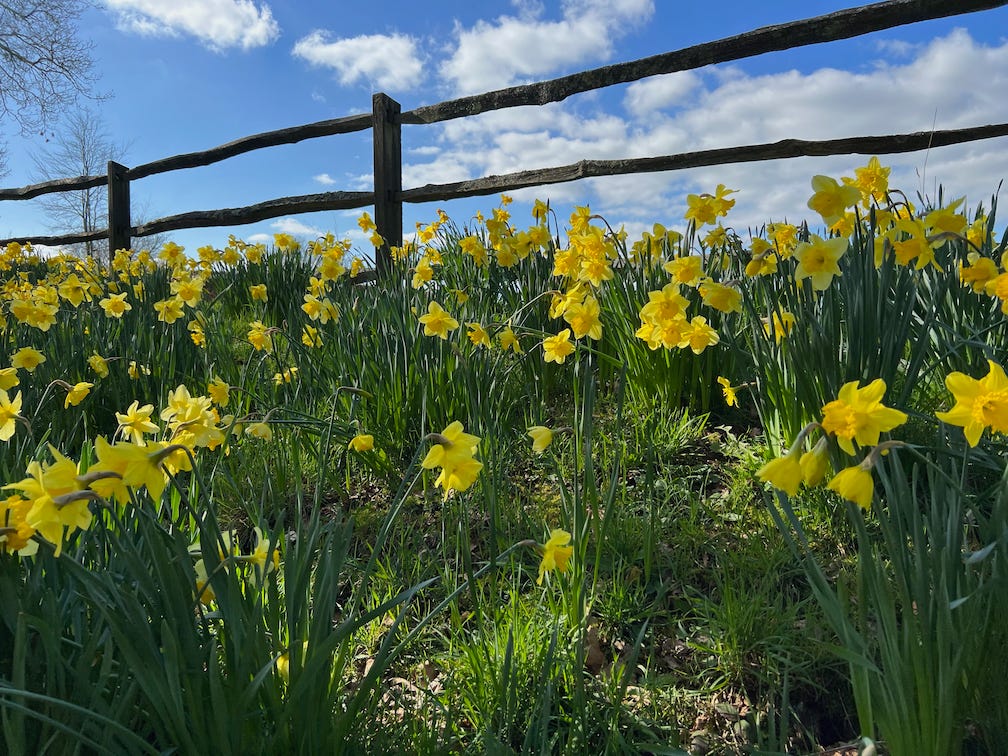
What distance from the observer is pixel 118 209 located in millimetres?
8719

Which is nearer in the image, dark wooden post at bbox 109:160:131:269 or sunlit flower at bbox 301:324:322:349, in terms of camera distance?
sunlit flower at bbox 301:324:322:349

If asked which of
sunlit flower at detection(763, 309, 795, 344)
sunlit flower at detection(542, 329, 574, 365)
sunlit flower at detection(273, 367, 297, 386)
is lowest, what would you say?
sunlit flower at detection(273, 367, 297, 386)

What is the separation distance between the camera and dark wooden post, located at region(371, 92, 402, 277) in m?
6.23

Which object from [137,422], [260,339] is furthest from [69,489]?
[260,339]

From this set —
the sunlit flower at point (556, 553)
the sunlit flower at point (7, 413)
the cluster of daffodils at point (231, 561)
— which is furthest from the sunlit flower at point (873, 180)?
the sunlit flower at point (7, 413)

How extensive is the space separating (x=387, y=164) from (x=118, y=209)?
4.67 meters

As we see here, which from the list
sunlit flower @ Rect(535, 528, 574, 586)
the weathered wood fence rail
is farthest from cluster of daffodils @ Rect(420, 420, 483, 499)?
the weathered wood fence rail

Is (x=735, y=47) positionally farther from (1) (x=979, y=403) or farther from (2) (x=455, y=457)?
(2) (x=455, y=457)

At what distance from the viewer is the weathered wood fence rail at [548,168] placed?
4207mm

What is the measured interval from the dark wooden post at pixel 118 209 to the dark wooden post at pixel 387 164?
440 cm

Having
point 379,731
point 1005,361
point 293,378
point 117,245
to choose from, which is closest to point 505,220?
point 293,378

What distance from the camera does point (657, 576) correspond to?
192 cm

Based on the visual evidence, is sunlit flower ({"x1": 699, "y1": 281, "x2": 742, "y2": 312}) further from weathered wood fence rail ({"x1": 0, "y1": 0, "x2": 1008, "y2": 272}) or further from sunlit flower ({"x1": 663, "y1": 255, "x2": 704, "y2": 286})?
weathered wood fence rail ({"x1": 0, "y1": 0, "x2": 1008, "y2": 272})

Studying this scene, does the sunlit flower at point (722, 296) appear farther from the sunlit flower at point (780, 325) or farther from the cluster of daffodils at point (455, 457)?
the cluster of daffodils at point (455, 457)
